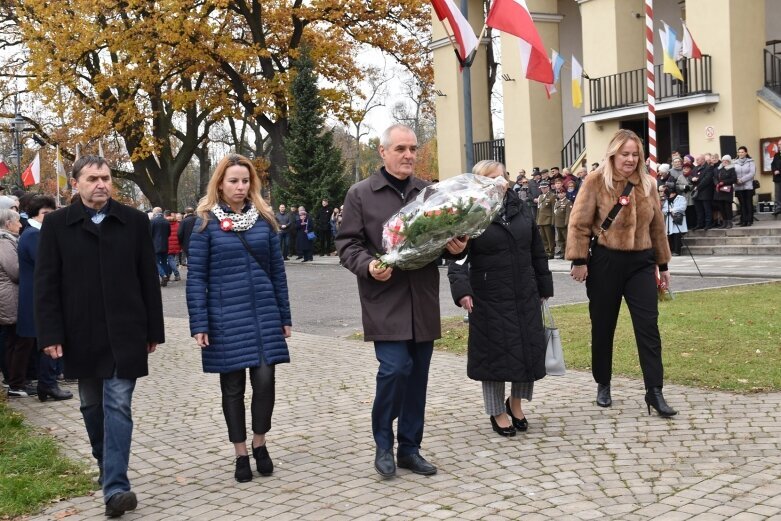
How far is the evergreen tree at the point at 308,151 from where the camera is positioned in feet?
107

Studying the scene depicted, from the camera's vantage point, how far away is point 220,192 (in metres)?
5.70

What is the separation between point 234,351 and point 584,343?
17.5 feet

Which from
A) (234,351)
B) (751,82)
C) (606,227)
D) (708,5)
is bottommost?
(234,351)

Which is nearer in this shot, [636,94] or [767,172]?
[767,172]

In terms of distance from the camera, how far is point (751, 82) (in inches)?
941

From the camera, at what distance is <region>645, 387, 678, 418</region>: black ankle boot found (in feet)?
21.4

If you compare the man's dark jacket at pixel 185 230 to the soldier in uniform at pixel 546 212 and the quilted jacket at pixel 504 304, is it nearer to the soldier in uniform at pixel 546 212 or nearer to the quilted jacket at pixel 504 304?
the soldier in uniform at pixel 546 212

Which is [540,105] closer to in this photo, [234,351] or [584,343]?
[584,343]

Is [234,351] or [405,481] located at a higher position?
[234,351]

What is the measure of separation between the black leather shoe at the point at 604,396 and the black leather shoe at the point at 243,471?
9.30 feet

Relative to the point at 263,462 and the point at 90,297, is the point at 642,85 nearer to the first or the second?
the point at 263,462

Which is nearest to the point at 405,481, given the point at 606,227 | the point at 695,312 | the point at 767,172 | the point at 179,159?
the point at 606,227

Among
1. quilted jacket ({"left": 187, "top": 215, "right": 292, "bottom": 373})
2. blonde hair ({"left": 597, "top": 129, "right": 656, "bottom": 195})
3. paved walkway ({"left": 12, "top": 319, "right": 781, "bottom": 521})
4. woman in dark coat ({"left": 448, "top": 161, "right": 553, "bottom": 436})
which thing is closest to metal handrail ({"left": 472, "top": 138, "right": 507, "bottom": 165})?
paved walkway ({"left": 12, "top": 319, "right": 781, "bottom": 521})

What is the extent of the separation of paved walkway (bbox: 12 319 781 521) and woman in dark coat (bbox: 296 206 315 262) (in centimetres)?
2144
